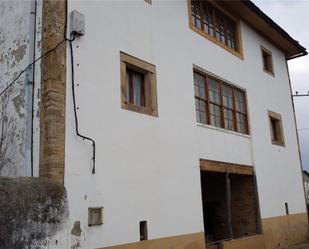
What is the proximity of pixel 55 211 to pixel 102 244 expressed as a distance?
207 centimetres

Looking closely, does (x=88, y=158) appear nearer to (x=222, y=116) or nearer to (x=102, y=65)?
(x=102, y=65)

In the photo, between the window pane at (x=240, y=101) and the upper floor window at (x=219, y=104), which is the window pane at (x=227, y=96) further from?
the window pane at (x=240, y=101)

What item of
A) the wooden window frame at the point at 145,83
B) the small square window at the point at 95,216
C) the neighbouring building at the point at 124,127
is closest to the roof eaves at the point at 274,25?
the neighbouring building at the point at 124,127

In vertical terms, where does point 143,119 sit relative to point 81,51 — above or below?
below

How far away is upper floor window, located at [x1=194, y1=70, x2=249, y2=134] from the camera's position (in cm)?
1225

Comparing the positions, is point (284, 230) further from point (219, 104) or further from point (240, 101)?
point (219, 104)

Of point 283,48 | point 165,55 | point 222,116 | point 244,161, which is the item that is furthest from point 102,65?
point 283,48

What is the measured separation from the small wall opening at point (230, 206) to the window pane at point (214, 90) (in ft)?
8.04

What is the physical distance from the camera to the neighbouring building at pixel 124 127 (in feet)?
24.3

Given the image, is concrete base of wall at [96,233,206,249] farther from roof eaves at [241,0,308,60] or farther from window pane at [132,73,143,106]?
roof eaves at [241,0,308,60]

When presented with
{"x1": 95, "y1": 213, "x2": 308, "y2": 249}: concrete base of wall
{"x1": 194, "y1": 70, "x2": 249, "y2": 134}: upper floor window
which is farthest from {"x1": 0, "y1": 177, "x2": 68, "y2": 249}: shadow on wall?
{"x1": 194, "y1": 70, "x2": 249, "y2": 134}: upper floor window

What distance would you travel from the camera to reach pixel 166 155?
994cm

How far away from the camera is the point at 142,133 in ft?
30.7

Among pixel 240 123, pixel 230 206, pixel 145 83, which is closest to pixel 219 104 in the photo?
pixel 240 123
